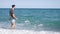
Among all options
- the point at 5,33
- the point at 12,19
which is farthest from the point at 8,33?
the point at 12,19

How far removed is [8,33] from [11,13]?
1.72m

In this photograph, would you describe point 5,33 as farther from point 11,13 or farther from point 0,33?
point 11,13

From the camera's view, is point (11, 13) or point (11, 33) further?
point (11, 13)

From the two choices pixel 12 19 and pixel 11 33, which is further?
pixel 12 19

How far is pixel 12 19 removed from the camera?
13.5 m

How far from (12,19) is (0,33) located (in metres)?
1.84

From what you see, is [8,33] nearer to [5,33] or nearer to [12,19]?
[5,33]

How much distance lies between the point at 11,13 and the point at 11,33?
5.33 feet

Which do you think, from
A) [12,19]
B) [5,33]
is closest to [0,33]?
[5,33]

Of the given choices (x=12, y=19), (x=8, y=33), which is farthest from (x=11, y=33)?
(x=12, y=19)

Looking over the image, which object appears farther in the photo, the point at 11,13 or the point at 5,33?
the point at 11,13

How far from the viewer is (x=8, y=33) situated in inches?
476

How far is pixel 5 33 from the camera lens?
39.7ft

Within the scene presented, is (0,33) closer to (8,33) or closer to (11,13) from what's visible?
(8,33)
